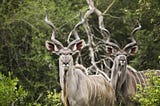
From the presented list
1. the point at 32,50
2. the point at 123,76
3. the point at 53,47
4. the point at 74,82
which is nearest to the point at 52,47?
the point at 53,47

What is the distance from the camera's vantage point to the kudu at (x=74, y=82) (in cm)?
695

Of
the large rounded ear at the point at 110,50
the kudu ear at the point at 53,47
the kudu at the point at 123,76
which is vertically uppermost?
the kudu ear at the point at 53,47

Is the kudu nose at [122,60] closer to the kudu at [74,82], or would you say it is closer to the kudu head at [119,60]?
the kudu head at [119,60]

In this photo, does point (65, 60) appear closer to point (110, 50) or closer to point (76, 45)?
point (76, 45)

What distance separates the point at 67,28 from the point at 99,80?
3.96m

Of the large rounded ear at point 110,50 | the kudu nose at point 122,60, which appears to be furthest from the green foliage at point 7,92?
the large rounded ear at point 110,50

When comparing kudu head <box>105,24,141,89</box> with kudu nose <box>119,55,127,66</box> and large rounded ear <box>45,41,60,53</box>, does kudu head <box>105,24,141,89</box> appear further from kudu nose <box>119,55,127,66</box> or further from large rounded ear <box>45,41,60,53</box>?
large rounded ear <box>45,41,60,53</box>

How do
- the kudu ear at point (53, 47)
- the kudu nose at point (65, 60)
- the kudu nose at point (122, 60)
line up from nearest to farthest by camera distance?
the kudu nose at point (65, 60) → the kudu ear at point (53, 47) → the kudu nose at point (122, 60)

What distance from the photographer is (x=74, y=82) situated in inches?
284

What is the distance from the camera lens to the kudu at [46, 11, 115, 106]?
6952mm

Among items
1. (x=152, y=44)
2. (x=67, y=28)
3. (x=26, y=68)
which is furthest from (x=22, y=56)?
(x=152, y=44)

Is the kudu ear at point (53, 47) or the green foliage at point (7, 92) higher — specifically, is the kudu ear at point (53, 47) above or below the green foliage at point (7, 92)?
above

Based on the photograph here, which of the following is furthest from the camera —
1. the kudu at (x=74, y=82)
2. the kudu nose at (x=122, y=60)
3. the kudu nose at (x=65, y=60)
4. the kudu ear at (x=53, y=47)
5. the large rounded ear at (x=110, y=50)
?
the large rounded ear at (x=110, y=50)

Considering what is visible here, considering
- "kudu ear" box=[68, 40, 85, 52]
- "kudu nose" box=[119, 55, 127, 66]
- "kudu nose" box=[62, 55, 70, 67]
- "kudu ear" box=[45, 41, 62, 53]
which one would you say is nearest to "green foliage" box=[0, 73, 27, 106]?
"kudu nose" box=[62, 55, 70, 67]
